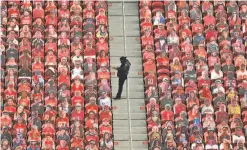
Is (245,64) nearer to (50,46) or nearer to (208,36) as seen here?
(208,36)

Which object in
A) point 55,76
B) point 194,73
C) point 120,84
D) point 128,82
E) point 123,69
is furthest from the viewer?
point 128,82

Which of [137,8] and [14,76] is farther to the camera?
[137,8]

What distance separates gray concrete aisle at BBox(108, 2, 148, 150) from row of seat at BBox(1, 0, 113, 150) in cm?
47

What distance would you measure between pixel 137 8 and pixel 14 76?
562cm

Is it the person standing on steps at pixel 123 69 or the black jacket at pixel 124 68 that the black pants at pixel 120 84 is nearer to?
the person standing on steps at pixel 123 69

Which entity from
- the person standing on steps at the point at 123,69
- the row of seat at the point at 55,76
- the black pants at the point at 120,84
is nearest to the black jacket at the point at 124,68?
the person standing on steps at the point at 123,69

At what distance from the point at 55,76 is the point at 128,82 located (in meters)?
2.42

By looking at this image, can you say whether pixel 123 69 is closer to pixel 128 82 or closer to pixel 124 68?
pixel 124 68

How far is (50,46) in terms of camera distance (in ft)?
150

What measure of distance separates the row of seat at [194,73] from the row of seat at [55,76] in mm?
1535

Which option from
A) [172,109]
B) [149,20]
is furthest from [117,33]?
[172,109]

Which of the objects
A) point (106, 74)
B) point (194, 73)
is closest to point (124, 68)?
point (106, 74)

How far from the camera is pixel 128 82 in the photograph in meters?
45.5

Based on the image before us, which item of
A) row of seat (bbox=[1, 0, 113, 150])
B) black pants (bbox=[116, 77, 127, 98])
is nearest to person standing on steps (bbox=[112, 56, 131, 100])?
black pants (bbox=[116, 77, 127, 98])
